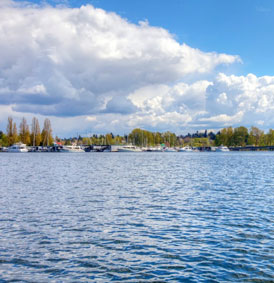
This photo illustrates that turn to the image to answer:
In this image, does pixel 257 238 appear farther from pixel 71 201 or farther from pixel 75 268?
pixel 71 201

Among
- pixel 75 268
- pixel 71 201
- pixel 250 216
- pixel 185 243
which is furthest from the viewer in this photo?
pixel 71 201

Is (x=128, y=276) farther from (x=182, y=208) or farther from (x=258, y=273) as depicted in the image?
(x=182, y=208)

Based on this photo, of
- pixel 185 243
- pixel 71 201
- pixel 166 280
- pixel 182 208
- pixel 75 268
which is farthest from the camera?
pixel 71 201

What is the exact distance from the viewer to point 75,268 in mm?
16281

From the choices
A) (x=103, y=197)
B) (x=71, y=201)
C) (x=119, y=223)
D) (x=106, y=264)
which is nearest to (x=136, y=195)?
(x=103, y=197)

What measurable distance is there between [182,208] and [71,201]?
11.8 m

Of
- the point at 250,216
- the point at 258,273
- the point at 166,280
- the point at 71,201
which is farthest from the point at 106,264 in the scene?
the point at 71,201

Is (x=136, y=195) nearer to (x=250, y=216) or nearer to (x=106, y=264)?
(x=250, y=216)

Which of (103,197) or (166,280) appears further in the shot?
(103,197)

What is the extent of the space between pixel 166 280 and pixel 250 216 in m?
15.1

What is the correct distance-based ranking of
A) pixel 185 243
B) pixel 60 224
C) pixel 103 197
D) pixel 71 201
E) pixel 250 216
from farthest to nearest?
pixel 103 197
pixel 71 201
pixel 250 216
pixel 60 224
pixel 185 243

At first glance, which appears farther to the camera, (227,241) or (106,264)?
(227,241)

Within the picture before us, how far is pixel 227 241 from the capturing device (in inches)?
814

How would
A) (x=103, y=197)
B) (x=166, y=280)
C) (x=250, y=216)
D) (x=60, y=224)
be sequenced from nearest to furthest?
(x=166, y=280)
(x=60, y=224)
(x=250, y=216)
(x=103, y=197)
